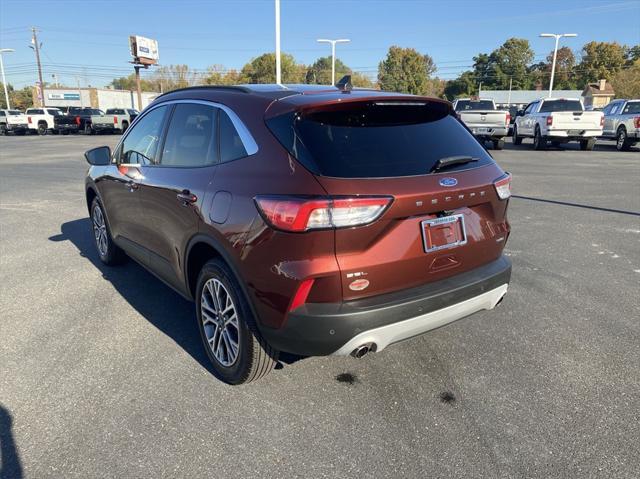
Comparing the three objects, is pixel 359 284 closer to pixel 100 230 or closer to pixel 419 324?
pixel 419 324

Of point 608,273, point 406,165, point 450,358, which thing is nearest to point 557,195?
point 608,273

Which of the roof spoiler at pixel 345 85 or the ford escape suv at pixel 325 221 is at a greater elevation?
the roof spoiler at pixel 345 85

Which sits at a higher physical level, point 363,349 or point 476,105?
point 476,105

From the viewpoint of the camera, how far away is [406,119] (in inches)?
116

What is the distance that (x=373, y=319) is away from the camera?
2.46 meters

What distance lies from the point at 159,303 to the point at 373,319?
8.39 ft

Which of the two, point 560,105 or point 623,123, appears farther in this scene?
point 623,123

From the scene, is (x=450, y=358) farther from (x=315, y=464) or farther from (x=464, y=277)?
(x=315, y=464)

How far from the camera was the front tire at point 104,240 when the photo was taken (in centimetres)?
513

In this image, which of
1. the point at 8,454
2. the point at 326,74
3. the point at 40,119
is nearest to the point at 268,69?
the point at 326,74

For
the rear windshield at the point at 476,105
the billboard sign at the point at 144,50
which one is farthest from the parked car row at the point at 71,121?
the rear windshield at the point at 476,105

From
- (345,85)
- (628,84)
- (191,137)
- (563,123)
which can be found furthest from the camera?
(628,84)

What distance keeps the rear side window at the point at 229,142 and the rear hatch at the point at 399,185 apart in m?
0.28

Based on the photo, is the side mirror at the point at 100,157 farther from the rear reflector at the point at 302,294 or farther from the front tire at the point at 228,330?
the rear reflector at the point at 302,294
